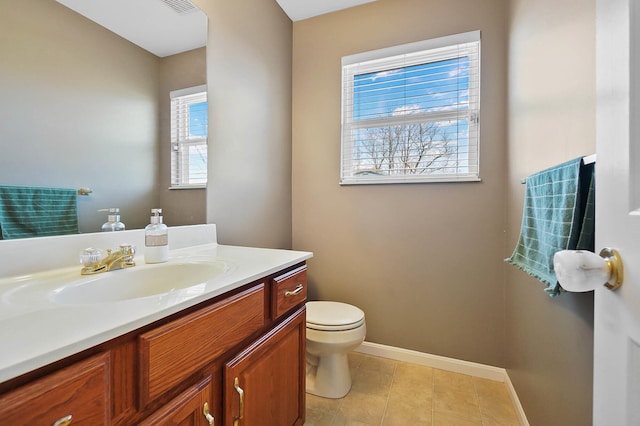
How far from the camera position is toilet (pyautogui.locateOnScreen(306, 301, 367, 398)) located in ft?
4.83

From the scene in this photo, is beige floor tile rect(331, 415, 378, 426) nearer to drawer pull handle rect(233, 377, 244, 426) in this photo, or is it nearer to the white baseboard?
the white baseboard

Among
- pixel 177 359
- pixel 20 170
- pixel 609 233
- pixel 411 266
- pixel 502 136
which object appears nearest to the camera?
pixel 609 233

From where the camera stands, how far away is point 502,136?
65.0 inches

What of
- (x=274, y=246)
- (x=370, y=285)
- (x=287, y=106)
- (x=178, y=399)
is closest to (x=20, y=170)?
(x=178, y=399)

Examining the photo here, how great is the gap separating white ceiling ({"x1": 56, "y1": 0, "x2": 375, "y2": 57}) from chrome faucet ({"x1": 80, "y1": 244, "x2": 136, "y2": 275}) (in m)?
0.83

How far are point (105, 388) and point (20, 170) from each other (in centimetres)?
75

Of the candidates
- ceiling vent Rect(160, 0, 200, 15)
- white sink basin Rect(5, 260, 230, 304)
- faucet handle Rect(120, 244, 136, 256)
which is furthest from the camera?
ceiling vent Rect(160, 0, 200, 15)

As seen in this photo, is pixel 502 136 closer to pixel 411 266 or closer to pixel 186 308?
pixel 411 266

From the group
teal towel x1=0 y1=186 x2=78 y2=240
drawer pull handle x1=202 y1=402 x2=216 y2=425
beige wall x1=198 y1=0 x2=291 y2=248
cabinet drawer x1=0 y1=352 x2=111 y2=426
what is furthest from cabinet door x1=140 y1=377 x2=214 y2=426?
beige wall x1=198 y1=0 x2=291 y2=248

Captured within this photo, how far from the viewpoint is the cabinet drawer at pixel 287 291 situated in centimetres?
99

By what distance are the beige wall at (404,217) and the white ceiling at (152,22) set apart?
0.94m

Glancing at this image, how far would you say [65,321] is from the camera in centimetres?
50

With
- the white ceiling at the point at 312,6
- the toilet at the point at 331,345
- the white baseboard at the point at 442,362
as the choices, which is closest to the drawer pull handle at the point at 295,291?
the toilet at the point at 331,345

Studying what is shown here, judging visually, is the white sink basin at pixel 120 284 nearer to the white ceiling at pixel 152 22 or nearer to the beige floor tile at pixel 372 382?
the white ceiling at pixel 152 22
